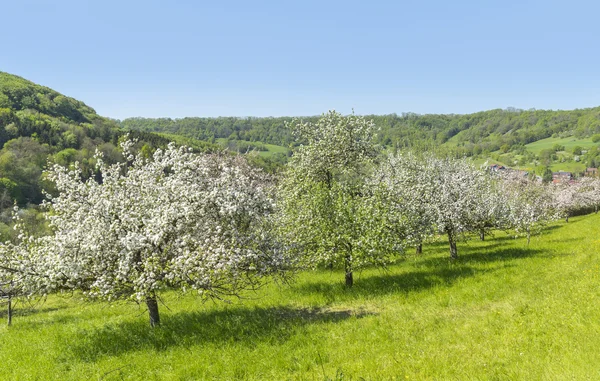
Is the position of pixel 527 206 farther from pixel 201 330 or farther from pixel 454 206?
pixel 201 330

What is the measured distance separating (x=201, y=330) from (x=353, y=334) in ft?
20.9

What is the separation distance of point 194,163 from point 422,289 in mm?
13870

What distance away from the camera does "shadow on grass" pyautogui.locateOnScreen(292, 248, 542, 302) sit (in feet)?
65.9

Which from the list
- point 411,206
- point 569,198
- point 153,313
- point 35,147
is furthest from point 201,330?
point 35,147

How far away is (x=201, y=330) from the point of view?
15008 millimetres

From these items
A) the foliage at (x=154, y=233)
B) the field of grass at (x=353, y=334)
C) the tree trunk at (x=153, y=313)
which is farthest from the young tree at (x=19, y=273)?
the tree trunk at (x=153, y=313)

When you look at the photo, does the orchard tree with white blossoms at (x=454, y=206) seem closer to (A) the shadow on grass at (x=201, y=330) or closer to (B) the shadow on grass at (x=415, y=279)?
(B) the shadow on grass at (x=415, y=279)

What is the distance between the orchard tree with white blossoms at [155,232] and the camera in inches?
519

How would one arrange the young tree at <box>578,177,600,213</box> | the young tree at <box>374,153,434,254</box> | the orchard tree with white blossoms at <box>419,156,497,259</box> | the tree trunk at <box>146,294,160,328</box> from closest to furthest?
the tree trunk at <box>146,294,160,328</box> < the young tree at <box>374,153,434,254</box> < the orchard tree with white blossoms at <box>419,156,497,259</box> < the young tree at <box>578,177,600,213</box>

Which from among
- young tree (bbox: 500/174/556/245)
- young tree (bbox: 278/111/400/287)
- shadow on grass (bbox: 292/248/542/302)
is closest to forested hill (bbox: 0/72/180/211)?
young tree (bbox: 278/111/400/287)

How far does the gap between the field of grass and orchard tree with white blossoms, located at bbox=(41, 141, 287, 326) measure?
217 centimetres

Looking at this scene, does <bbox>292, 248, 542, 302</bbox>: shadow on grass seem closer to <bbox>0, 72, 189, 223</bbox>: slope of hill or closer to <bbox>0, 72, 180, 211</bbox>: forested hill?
<bbox>0, 72, 189, 223</bbox>: slope of hill

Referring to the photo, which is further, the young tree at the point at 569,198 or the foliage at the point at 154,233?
the young tree at the point at 569,198

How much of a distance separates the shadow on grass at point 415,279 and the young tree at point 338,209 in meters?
1.34
